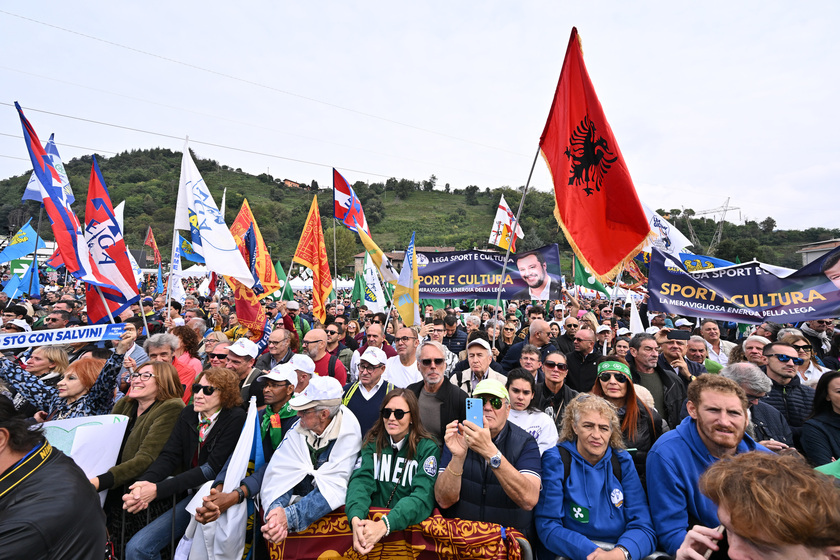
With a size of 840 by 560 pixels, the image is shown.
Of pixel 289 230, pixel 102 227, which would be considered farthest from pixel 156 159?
pixel 102 227

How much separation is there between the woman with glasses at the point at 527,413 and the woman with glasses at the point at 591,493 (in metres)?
0.56

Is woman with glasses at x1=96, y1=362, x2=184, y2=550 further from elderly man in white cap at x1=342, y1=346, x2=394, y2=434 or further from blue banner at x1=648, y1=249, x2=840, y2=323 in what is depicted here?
blue banner at x1=648, y1=249, x2=840, y2=323

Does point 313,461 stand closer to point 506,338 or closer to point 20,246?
point 506,338

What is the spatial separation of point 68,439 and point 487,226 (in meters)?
105

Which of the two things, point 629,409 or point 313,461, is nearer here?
point 313,461

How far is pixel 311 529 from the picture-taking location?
3240mm

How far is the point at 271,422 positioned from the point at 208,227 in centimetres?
524

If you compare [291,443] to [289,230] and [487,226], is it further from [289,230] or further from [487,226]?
[487,226]

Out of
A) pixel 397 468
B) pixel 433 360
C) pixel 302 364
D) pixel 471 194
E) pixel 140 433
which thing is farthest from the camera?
pixel 471 194

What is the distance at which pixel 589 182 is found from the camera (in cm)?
477

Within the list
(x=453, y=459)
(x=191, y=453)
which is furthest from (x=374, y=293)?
(x=453, y=459)

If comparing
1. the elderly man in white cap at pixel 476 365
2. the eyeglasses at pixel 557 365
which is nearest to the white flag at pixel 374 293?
the elderly man in white cap at pixel 476 365

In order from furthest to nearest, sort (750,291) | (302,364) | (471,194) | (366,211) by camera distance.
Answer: (471,194) → (366,211) → (750,291) → (302,364)

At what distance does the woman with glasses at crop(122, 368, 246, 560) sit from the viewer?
11.5ft
